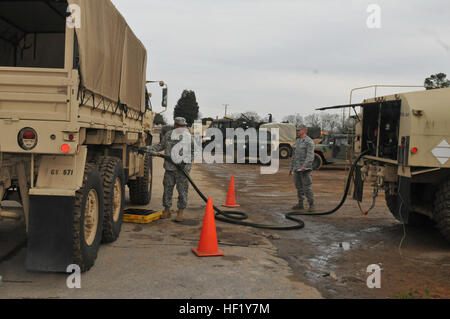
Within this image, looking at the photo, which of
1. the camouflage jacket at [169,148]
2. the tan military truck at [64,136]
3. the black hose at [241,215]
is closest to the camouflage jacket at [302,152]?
the black hose at [241,215]

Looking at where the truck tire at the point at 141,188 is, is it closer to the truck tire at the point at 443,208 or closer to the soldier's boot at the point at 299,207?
the soldier's boot at the point at 299,207

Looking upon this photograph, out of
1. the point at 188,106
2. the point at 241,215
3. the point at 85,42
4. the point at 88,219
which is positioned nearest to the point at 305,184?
the point at 241,215

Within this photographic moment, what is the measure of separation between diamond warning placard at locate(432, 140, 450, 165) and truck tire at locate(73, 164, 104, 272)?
4.77 metres

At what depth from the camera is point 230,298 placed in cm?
428

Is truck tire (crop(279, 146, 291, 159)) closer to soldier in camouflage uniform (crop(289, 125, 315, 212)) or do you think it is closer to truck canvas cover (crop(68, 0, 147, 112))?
soldier in camouflage uniform (crop(289, 125, 315, 212))

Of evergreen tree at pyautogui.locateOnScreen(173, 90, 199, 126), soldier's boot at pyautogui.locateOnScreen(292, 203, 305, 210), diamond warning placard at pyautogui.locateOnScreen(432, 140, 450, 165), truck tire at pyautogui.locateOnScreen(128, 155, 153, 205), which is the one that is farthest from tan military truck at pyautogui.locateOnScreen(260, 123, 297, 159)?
evergreen tree at pyautogui.locateOnScreen(173, 90, 199, 126)

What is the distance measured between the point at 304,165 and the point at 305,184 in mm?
447

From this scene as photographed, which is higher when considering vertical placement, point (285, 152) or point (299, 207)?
point (285, 152)

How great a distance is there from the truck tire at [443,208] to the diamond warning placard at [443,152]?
0.41 m

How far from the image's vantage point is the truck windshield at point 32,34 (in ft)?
19.7

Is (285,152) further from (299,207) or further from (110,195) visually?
(110,195)

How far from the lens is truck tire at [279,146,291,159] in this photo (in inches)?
1124

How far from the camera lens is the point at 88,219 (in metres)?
5.02

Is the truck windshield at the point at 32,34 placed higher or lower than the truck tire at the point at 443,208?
higher
